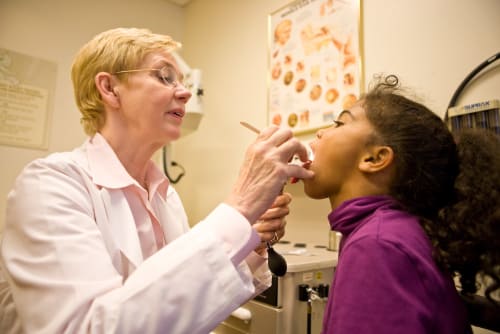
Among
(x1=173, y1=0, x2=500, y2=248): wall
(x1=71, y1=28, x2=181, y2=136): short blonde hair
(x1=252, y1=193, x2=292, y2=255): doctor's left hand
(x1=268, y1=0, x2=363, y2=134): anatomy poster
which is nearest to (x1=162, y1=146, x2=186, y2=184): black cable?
(x1=173, y1=0, x2=500, y2=248): wall

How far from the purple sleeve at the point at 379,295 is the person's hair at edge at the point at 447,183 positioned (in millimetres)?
111

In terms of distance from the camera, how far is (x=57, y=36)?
2.35 meters

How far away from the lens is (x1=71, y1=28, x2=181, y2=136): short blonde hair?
0.95 metres

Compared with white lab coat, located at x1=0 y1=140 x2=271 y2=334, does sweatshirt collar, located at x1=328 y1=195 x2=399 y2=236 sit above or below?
above

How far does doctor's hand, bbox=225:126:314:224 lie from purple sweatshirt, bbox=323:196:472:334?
0.18 metres

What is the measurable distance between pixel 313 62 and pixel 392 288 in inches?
60.9

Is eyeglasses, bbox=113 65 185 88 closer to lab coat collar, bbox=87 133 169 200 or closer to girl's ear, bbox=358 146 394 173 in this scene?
lab coat collar, bbox=87 133 169 200

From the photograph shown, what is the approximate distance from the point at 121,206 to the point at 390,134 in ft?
2.20

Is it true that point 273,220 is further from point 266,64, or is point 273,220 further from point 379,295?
point 266,64

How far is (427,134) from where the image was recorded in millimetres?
735

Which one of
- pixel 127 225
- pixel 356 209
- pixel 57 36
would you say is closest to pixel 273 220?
pixel 356 209

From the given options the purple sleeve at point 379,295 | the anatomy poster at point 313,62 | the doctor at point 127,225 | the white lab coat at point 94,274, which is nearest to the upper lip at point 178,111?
the doctor at point 127,225

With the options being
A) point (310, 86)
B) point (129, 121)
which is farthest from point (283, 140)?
point (310, 86)

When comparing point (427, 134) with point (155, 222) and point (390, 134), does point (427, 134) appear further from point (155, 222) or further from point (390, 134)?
point (155, 222)
